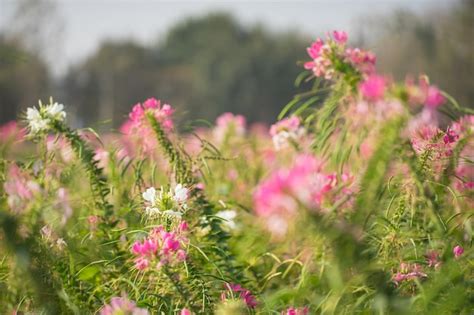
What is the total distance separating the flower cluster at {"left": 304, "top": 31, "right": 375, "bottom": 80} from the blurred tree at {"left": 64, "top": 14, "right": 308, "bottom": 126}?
31036 mm

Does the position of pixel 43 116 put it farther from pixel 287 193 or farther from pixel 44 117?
pixel 287 193

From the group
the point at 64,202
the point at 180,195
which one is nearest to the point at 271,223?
the point at 180,195

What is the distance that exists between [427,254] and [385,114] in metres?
0.40

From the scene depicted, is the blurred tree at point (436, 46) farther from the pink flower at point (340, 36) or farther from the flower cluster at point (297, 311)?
the flower cluster at point (297, 311)

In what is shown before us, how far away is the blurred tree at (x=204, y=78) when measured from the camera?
3481 centimetres

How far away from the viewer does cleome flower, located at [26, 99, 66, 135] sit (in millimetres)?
1882

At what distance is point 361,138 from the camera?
6.06ft

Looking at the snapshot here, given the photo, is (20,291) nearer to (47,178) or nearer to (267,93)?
(47,178)

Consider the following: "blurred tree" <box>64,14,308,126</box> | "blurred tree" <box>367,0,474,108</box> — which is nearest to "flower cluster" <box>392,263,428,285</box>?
"blurred tree" <box>367,0,474,108</box>

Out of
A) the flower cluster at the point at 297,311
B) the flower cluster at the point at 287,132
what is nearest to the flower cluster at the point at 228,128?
the flower cluster at the point at 287,132

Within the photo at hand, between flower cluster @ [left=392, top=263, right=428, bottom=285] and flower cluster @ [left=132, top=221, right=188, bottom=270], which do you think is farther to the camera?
flower cluster @ [left=392, top=263, right=428, bottom=285]

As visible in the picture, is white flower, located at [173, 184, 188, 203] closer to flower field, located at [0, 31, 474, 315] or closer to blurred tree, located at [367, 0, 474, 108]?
flower field, located at [0, 31, 474, 315]

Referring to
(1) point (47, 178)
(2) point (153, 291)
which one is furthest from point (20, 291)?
(1) point (47, 178)

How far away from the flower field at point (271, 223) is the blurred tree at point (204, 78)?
31.1m
